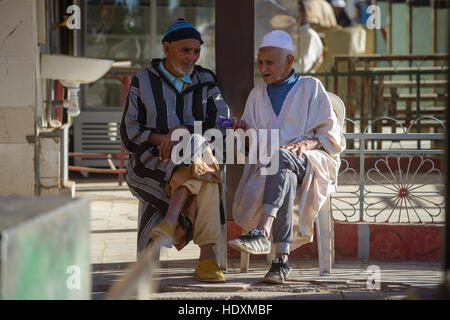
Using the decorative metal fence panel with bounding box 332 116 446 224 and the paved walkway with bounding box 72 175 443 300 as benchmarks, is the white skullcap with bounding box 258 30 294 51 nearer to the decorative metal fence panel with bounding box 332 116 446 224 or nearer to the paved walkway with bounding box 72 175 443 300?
the decorative metal fence panel with bounding box 332 116 446 224

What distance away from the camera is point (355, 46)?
1498 centimetres

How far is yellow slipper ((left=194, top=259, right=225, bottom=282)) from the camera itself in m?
4.54

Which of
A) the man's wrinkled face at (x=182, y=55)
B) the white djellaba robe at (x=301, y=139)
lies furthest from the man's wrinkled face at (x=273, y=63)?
the man's wrinkled face at (x=182, y=55)

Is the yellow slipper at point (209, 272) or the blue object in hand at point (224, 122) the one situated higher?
the blue object in hand at point (224, 122)

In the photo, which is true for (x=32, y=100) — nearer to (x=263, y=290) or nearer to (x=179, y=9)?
(x=263, y=290)

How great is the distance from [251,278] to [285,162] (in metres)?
0.69

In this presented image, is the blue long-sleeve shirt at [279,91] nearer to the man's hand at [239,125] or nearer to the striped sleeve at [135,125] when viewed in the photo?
the man's hand at [239,125]

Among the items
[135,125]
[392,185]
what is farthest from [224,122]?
[392,185]

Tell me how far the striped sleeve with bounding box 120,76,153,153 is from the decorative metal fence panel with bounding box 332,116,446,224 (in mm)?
1314

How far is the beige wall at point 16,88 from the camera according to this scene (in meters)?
6.50

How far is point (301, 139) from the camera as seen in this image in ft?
15.6

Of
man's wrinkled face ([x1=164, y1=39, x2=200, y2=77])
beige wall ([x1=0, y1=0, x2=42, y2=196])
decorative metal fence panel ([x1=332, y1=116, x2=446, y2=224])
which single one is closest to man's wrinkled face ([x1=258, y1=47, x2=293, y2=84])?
man's wrinkled face ([x1=164, y1=39, x2=200, y2=77])
